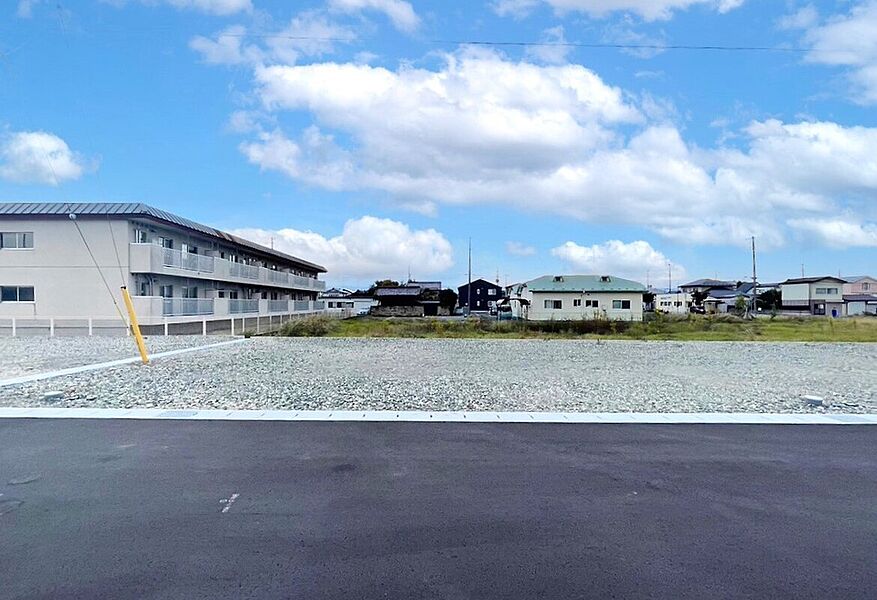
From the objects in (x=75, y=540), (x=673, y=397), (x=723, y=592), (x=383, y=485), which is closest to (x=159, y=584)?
(x=75, y=540)

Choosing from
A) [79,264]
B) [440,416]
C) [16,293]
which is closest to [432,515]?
[440,416]

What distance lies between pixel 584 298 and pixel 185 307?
2883 cm

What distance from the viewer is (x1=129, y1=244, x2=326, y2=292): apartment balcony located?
20297 mm

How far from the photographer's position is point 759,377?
9.91 metres

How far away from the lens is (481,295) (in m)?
71.2

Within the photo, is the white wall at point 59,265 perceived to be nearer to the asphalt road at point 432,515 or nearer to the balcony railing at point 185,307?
the balcony railing at point 185,307

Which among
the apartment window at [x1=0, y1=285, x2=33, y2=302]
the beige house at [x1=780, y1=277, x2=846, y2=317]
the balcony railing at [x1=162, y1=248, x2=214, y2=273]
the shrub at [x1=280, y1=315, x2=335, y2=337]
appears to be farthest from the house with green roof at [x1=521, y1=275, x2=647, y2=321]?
the apartment window at [x1=0, y1=285, x2=33, y2=302]

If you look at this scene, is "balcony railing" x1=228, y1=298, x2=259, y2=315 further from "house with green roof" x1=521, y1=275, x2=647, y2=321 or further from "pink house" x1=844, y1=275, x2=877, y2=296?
"pink house" x1=844, y1=275, x2=877, y2=296

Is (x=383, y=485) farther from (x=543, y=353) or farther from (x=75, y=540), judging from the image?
(x=543, y=353)

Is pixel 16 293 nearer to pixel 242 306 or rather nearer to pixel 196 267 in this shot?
pixel 196 267

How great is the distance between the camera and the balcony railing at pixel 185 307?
20.6 m

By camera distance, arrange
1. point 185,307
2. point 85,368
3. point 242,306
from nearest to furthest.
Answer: point 85,368
point 185,307
point 242,306

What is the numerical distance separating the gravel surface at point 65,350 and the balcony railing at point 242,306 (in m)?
8.18

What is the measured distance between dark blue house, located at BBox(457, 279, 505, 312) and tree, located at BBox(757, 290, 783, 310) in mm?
30829
